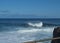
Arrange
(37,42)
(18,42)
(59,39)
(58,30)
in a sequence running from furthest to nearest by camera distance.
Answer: (18,42)
(58,30)
(59,39)
(37,42)

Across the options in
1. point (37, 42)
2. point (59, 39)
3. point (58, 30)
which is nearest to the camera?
point (37, 42)

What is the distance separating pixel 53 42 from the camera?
19.8 ft

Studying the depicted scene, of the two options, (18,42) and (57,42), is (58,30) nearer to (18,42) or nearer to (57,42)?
(57,42)

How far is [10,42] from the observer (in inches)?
480

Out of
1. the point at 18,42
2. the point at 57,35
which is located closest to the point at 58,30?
the point at 57,35

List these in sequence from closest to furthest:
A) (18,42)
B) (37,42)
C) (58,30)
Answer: (37,42)
(58,30)
(18,42)

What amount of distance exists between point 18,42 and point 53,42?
6320mm

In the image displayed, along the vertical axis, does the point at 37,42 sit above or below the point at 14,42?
above

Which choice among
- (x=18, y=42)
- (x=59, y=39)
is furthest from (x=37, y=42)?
(x=18, y=42)

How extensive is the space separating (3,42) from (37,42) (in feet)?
24.3

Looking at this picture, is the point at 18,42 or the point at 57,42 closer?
the point at 57,42

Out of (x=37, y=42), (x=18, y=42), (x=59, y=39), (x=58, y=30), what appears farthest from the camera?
(x=18, y=42)

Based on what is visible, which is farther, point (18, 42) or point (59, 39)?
point (18, 42)

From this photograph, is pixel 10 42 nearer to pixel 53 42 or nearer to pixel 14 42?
pixel 14 42
